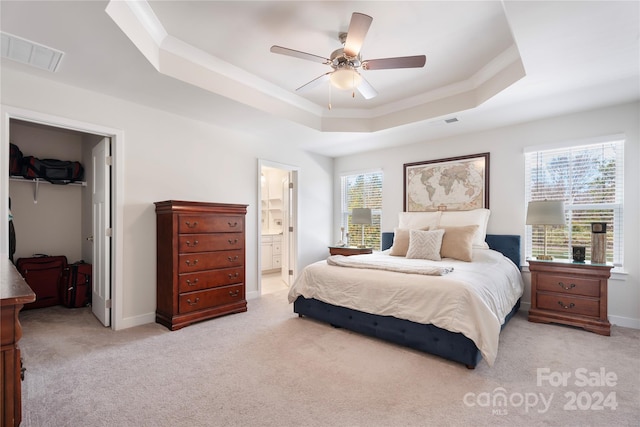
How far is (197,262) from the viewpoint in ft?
11.2

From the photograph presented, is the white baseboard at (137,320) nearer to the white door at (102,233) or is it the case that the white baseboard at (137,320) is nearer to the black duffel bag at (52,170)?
the white door at (102,233)

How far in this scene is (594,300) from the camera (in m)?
3.14

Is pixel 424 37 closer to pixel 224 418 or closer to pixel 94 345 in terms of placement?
pixel 224 418

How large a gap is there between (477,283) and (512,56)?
2.15 meters

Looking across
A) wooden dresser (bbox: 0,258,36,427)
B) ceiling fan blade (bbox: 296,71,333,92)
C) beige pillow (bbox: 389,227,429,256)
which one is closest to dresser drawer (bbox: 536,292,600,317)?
beige pillow (bbox: 389,227,429,256)

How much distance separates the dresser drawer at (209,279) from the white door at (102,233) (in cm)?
79

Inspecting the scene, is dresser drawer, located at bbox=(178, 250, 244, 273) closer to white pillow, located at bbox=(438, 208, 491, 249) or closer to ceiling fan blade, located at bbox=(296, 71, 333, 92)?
ceiling fan blade, located at bbox=(296, 71, 333, 92)

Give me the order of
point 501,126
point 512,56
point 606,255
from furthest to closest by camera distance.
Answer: point 501,126 → point 606,255 → point 512,56

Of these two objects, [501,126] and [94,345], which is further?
[501,126]

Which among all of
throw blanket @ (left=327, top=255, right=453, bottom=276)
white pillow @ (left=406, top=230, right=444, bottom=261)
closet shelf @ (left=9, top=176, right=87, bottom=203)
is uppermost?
closet shelf @ (left=9, top=176, right=87, bottom=203)

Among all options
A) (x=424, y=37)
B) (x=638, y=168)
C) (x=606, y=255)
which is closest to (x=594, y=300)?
(x=606, y=255)

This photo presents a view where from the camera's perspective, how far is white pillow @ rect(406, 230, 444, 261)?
368cm

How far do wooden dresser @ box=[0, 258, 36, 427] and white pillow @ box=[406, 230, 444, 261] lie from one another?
137 inches

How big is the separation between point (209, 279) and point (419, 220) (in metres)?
3.02
